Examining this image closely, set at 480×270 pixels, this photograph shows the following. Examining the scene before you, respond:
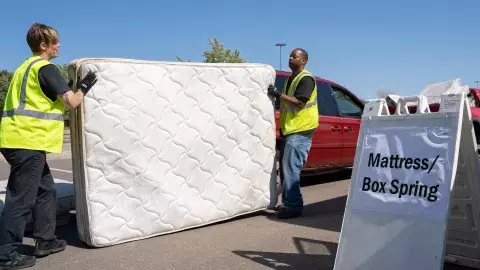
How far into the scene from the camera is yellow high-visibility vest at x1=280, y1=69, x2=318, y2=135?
4664 millimetres

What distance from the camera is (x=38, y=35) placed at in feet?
11.3

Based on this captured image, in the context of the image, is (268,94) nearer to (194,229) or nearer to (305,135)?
(305,135)

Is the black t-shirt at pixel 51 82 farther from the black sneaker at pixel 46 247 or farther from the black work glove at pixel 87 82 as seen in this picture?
the black sneaker at pixel 46 247

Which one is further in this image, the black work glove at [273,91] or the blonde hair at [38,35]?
the black work glove at [273,91]

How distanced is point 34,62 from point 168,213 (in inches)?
65.3

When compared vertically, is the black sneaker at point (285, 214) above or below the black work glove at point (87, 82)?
below

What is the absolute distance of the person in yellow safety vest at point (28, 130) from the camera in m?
3.26

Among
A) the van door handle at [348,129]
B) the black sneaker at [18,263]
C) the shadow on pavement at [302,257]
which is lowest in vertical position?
the shadow on pavement at [302,257]

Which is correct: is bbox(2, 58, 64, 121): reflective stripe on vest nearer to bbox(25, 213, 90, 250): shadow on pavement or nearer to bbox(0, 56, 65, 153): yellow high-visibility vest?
bbox(0, 56, 65, 153): yellow high-visibility vest

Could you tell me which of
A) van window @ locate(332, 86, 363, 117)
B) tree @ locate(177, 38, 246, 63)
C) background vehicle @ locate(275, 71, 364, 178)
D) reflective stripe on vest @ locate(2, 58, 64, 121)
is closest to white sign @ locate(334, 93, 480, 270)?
reflective stripe on vest @ locate(2, 58, 64, 121)

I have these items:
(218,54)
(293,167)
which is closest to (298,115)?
(293,167)

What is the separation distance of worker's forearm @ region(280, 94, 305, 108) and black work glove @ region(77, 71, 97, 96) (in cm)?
191

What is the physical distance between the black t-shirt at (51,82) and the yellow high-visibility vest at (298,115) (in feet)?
7.30

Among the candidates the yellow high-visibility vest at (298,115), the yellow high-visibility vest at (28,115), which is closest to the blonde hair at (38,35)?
the yellow high-visibility vest at (28,115)
